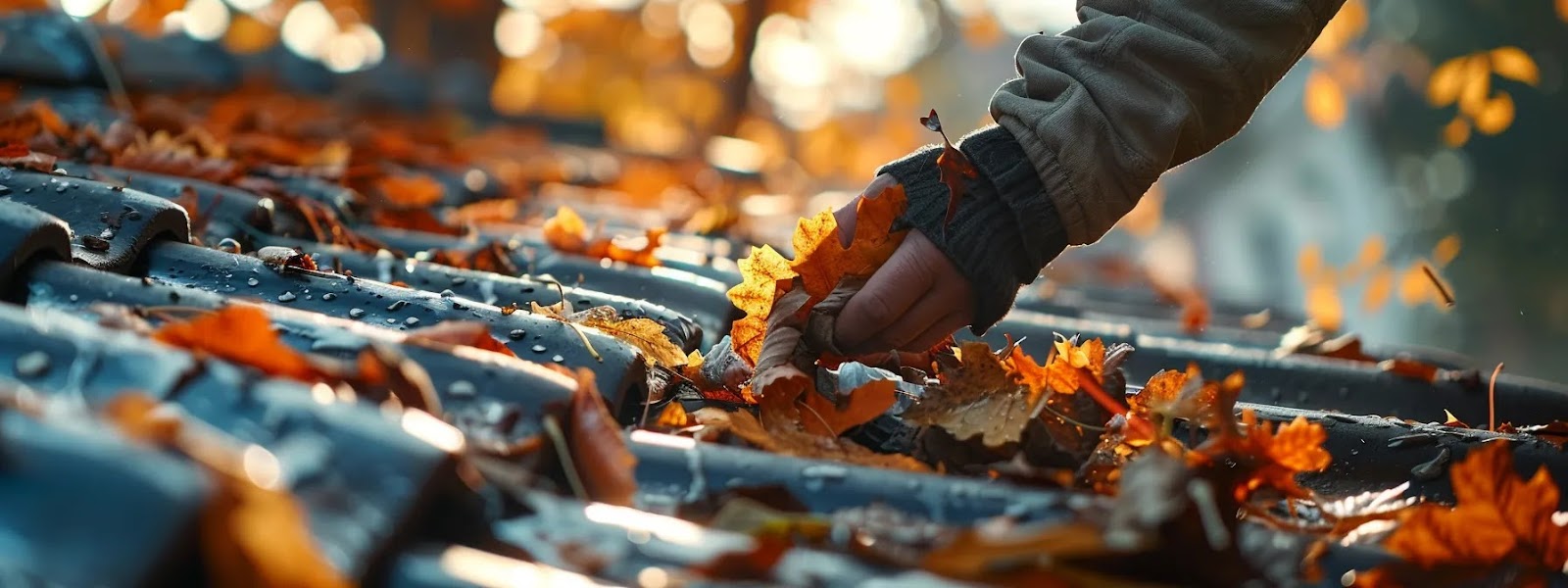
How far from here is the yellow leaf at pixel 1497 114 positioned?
575 centimetres

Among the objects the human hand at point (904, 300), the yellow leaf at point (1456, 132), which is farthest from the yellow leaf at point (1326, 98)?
the human hand at point (904, 300)

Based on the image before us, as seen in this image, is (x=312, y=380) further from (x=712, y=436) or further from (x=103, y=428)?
(x=712, y=436)

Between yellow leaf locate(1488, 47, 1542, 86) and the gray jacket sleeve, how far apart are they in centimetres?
485

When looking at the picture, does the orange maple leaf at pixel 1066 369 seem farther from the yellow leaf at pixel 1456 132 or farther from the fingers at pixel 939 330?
the yellow leaf at pixel 1456 132

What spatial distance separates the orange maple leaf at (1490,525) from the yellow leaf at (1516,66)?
17.7 feet

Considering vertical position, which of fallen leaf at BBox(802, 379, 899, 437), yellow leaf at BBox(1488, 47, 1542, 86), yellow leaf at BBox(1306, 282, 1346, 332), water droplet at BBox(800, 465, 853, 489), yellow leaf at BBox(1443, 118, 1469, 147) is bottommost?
yellow leaf at BBox(1306, 282, 1346, 332)

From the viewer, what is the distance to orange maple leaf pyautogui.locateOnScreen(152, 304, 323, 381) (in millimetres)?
874

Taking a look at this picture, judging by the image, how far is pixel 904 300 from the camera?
1.43 meters

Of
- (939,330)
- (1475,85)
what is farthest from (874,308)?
(1475,85)

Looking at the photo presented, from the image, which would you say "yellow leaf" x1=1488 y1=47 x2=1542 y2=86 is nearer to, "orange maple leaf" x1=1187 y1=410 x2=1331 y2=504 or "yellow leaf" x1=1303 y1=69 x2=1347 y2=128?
"yellow leaf" x1=1303 y1=69 x2=1347 y2=128

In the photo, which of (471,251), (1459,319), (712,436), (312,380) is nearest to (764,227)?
(471,251)

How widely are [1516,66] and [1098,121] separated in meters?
5.16

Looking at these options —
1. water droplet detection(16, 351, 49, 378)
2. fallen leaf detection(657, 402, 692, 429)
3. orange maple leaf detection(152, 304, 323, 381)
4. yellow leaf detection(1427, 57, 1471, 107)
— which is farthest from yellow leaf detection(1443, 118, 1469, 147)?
water droplet detection(16, 351, 49, 378)

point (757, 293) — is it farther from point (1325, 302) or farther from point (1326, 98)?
point (1326, 98)
